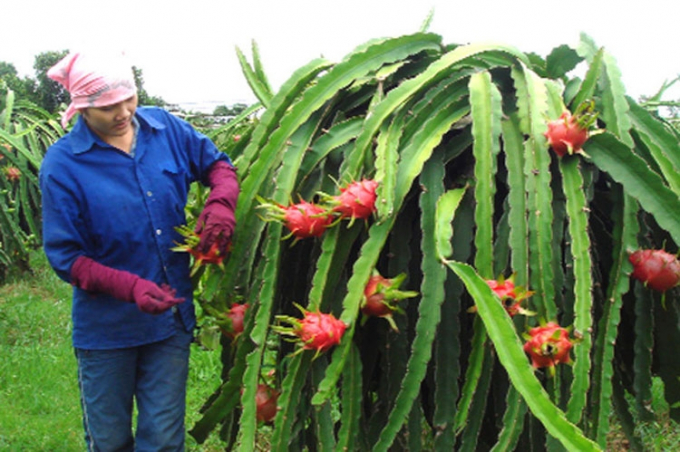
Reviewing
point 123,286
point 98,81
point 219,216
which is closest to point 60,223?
point 123,286

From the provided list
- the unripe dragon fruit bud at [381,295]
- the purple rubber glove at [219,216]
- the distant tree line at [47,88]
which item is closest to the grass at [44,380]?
the purple rubber glove at [219,216]

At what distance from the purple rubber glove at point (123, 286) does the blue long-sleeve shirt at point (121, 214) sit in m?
0.05

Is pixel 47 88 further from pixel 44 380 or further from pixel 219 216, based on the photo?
pixel 219 216

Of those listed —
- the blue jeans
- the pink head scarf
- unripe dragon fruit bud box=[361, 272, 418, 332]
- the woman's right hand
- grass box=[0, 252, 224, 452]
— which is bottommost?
grass box=[0, 252, 224, 452]

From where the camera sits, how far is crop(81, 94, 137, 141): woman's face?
2008 millimetres

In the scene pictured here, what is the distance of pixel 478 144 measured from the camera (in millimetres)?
1453

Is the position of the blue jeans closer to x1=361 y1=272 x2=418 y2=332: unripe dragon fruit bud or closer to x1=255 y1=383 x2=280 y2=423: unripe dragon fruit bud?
x1=255 y1=383 x2=280 y2=423: unripe dragon fruit bud

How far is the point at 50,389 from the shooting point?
3.94 m

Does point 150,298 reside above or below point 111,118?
below

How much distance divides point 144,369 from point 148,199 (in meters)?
0.52

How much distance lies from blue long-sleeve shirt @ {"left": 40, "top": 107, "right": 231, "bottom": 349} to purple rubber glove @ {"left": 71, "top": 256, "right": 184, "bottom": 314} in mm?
53

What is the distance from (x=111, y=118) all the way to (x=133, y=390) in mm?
818

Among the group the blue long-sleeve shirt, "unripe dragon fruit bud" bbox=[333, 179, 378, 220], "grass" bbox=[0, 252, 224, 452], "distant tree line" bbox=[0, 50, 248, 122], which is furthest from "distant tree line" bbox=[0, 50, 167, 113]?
"unripe dragon fruit bud" bbox=[333, 179, 378, 220]

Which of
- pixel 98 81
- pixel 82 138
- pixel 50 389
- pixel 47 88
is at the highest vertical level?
pixel 98 81
